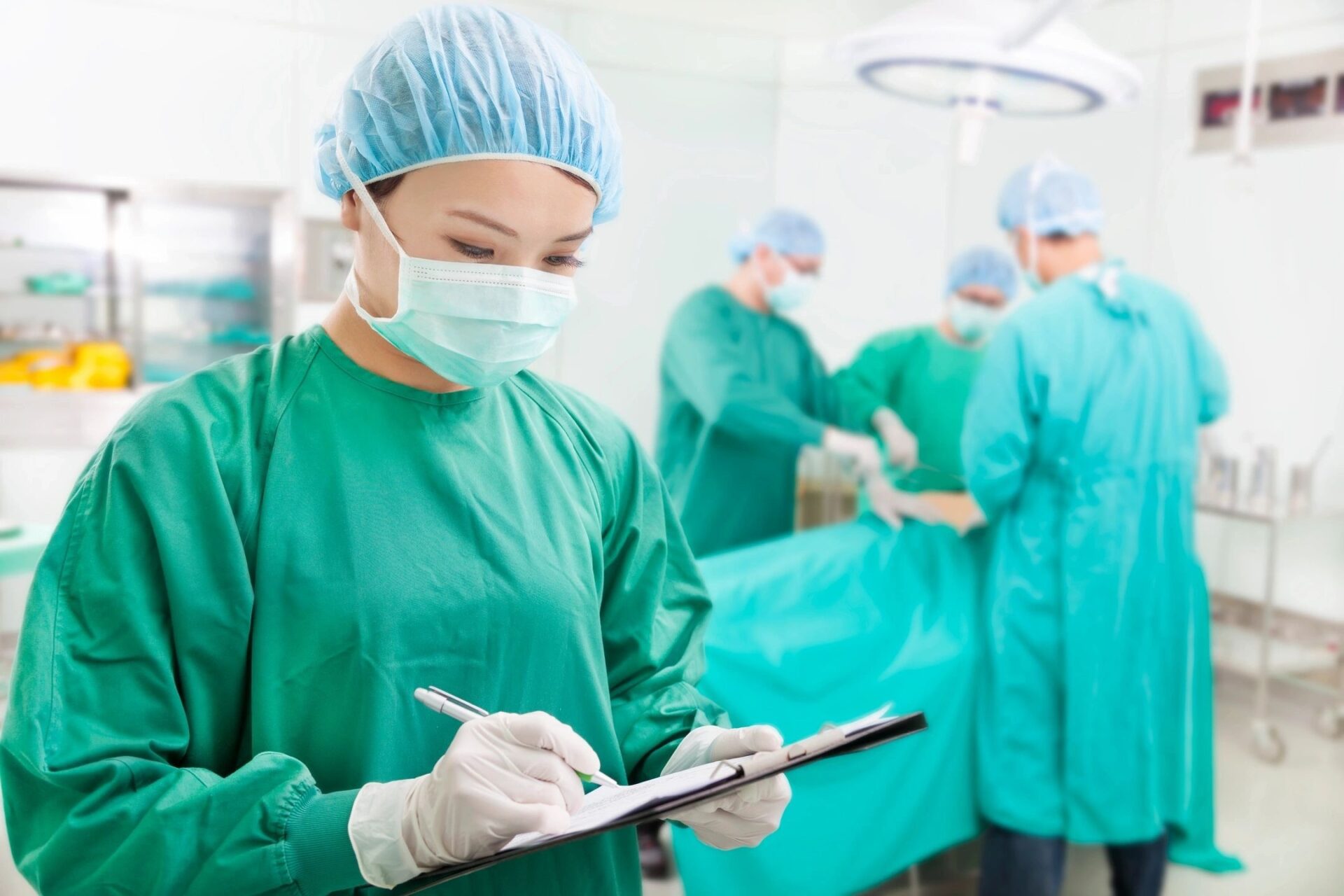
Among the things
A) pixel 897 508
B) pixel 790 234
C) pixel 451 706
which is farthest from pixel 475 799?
pixel 790 234

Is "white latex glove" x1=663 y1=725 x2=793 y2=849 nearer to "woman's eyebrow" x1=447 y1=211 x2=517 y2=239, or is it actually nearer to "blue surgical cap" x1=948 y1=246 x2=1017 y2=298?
"woman's eyebrow" x1=447 y1=211 x2=517 y2=239

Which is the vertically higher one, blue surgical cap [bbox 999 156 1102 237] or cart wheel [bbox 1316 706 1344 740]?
blue surgical cap [bbox 999 156 1102 237]

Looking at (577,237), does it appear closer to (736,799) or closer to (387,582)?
(387,582)

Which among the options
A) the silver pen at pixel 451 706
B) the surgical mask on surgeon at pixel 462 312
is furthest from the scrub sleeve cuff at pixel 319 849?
the surgical mask on surgeon at pixel 462 312

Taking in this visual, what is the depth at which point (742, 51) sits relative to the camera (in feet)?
12.0

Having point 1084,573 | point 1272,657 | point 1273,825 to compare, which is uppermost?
point 1084,573

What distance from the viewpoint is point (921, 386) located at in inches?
134

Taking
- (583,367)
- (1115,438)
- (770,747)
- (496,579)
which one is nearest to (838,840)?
(1115,438)

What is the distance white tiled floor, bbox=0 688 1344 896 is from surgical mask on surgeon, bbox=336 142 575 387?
71.3 inches

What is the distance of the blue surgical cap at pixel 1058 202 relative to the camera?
2412 mm

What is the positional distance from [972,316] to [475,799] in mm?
2860

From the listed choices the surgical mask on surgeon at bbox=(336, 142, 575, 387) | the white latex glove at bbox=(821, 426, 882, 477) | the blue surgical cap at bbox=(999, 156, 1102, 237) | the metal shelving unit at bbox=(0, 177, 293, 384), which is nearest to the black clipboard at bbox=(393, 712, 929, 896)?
the surgical mask on surgeon at bbox=(336, 142, 575, 387)

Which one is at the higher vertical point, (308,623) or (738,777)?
(308,623)

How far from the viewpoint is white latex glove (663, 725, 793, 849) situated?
977 mm
